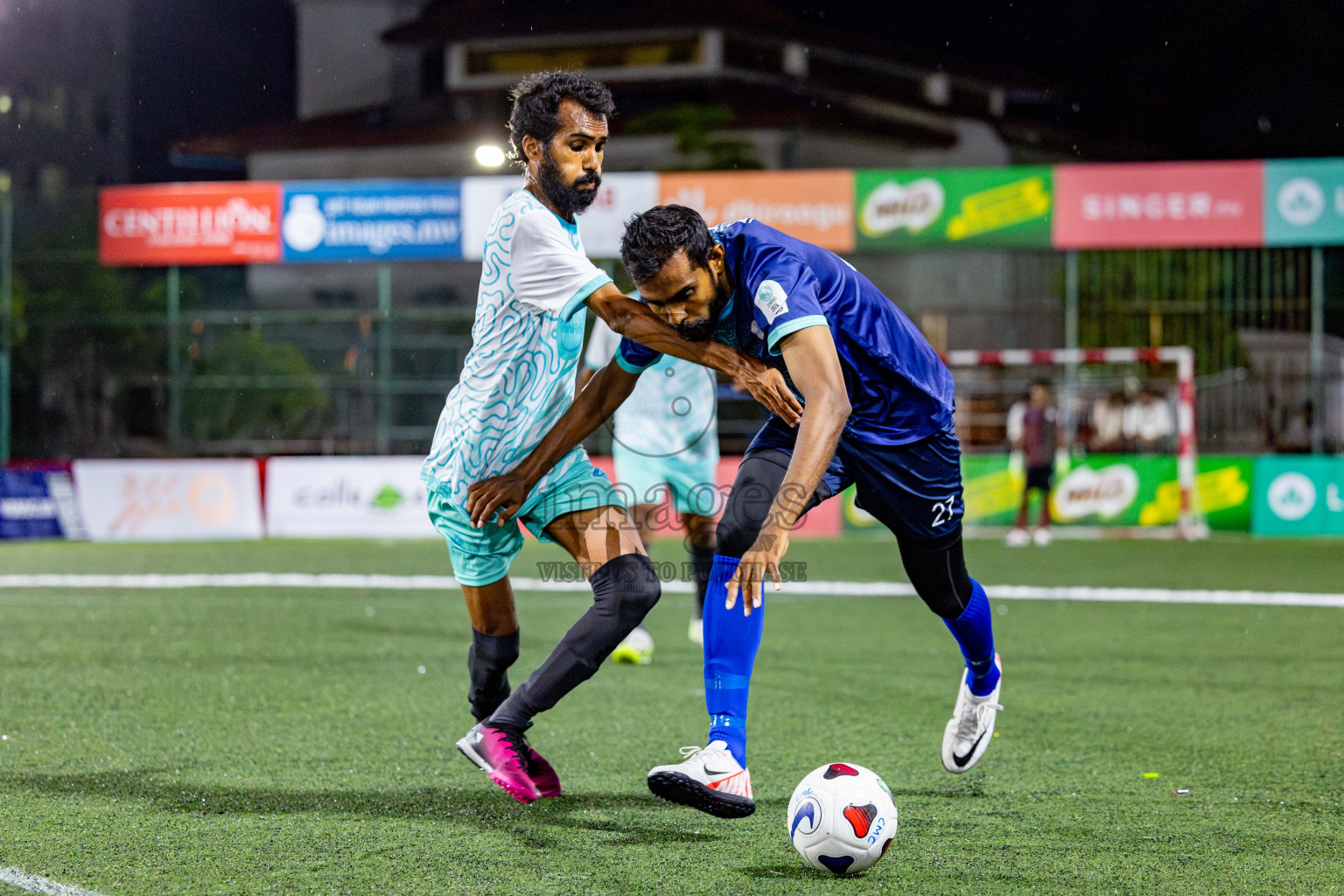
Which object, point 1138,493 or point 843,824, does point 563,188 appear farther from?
point 1138,493

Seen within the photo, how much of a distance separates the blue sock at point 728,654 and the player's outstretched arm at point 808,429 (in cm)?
25

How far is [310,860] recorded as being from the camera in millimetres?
2971

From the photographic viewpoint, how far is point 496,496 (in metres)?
3.40

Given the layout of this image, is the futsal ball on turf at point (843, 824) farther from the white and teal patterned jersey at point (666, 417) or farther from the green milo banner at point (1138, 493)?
the green milo banner at point (1138, 493)

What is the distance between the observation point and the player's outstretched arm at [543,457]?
3412 millimetres

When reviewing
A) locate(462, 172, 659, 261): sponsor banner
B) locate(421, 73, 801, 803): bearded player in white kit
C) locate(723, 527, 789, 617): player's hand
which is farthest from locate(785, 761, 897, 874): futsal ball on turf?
locate(462, 172, 659, 261): sponsor banner

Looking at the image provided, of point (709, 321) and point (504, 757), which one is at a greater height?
point (709, 321)

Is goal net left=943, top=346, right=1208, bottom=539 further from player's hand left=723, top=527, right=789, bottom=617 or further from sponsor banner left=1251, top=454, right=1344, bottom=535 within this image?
player's hand left=723, top=527, right=789, bottom=617

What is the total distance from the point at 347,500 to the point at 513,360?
1221 cm

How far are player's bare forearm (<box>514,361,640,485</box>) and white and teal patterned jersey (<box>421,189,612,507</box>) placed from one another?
4 cm

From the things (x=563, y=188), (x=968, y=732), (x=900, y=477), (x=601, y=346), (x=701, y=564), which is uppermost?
(x=563, y=188)

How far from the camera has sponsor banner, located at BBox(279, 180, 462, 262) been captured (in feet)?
→ 56.4

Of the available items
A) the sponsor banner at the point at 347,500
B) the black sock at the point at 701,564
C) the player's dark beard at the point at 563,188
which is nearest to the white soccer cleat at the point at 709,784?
the player's dark beard at the point at 563,188

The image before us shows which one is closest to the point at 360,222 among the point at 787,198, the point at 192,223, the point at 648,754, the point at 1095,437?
the point at 192,223
